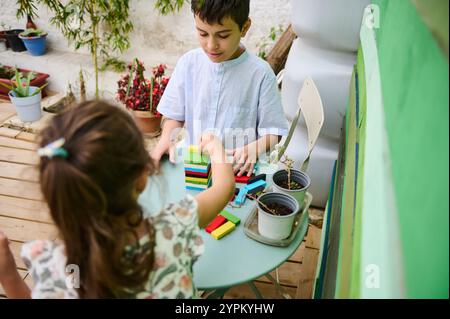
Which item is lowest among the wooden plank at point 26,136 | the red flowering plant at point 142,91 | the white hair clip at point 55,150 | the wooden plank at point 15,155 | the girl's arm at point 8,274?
the wooden plank at point 15,155

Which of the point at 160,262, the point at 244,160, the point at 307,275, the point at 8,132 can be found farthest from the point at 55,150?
the point at 8,132

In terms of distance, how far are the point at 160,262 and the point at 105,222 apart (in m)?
0.19

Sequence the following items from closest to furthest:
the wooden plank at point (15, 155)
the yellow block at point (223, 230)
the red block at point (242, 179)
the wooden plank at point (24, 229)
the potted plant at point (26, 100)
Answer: the yellow block at point (223, 230) → the red block at point (242, 179) → the wooden plank at point (24, 229) → the wooden plank at point (15, 155) → the potted plant at point (26, 100)

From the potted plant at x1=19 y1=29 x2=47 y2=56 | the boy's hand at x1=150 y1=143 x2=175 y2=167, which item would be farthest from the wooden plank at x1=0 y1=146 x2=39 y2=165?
the boy's hand at x1=150 y1=143 x2=175 y2=167

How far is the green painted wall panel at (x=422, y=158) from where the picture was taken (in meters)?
0.47

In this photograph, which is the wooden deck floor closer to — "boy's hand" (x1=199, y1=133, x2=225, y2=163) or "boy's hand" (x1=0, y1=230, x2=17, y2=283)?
"boy's hand" (x1=0, y1=230, x2=17, y2=283)

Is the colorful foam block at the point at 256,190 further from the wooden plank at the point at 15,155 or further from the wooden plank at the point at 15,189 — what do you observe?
the wooden plank at the point at 15,155

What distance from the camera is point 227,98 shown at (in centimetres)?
181

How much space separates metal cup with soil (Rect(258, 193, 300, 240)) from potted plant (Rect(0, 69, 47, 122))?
2889mm

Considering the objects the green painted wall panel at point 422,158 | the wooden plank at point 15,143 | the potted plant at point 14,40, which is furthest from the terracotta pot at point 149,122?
the green painted wall panel at point 422,158

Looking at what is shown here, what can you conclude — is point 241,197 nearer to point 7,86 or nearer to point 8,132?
point 8,132

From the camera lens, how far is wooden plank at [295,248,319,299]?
2.08 metres

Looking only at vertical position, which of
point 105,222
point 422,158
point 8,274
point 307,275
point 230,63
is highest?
point 422,158

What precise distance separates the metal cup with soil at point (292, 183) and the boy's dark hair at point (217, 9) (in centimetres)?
67
